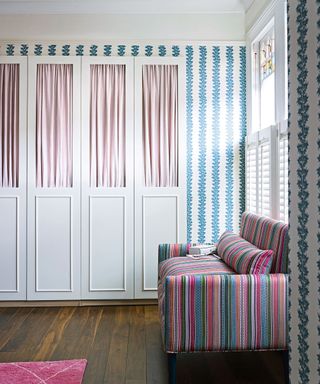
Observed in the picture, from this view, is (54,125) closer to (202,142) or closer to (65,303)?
(202,142)

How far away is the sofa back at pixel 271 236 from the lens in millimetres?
2711

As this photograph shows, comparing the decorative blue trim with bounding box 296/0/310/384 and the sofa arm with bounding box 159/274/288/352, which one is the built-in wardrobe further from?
the decorative blue trim with bounding box 296/0/310/384

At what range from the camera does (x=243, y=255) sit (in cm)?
286

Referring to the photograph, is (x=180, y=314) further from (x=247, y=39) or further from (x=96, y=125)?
(x=247, y=39)

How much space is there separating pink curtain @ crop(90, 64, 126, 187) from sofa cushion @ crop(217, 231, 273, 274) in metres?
1.30

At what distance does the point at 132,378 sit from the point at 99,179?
6.96 ft

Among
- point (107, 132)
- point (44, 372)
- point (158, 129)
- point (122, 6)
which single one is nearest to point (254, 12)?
point (122, 6)

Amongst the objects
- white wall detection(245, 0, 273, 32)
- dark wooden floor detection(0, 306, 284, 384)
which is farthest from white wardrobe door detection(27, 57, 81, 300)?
white wall detection(245, 0, 273, 32)

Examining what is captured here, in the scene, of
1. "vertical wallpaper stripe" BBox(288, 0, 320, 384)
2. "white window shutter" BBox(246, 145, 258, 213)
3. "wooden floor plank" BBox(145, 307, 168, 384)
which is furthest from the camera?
"white window shutter" BBox(246, 145, 258, 213)

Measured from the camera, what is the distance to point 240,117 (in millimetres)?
4379

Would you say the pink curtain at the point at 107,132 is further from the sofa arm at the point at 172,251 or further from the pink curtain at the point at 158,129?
the sofa arm at the point at 172,251

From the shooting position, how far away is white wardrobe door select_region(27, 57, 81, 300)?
4.25 meters

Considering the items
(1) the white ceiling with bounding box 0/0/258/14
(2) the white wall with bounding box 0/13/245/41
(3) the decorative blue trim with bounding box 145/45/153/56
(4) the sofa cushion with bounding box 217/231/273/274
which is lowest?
(4) the sofa cushion with bounding box 217/231/273/274

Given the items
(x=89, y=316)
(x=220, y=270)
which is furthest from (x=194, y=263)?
(x=89, y=316)
